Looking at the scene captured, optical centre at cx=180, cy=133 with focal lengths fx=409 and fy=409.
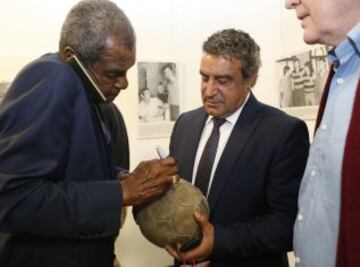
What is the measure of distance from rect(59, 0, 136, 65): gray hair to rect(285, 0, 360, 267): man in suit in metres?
0.57

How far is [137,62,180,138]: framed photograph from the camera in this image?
2918 mm

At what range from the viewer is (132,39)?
1.41 meters

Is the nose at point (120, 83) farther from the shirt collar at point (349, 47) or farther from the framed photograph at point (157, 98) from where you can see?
the framed photograph at point (157, 98)

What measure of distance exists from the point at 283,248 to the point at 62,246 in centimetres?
98

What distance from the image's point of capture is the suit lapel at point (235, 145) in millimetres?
1893

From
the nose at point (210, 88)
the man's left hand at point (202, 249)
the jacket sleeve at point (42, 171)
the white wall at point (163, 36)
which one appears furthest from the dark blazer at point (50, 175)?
the white wall at point (163, 36)

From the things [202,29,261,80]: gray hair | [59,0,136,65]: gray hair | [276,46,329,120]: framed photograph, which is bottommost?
[276,46,329,120]: framed photograph

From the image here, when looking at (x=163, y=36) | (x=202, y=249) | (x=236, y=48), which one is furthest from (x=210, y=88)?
(x=163, y=36)

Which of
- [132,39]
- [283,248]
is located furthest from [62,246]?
[283,248]

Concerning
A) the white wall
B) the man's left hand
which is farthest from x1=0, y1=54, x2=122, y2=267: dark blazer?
the white wall

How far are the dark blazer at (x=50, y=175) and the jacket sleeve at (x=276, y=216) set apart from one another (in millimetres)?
628

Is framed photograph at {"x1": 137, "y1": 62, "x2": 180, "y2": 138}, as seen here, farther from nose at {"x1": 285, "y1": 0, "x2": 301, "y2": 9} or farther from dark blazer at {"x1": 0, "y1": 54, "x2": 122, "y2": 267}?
nose at {"x1": 285, "y1": 0, "x2": 301, "y2": 9}

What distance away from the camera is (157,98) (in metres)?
2.96

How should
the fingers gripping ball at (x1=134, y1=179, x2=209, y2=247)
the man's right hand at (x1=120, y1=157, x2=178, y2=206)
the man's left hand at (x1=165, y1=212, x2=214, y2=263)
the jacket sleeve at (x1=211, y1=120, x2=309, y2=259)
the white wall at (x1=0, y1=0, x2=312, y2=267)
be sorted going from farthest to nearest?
the white wall at (x1=0, y1=0, x2=312, y2=267), the jacket sleeve at (x1=211, y1=120, x2=309, y2=259), the man's left hand at (x1=165, y1=212, x2=214, y2=263), the fingers gripping ball at (x1=134, y1=179, x2=209, y2=247), the man's right hand at (x1=120, y1=157, x2=178, y2=206)
